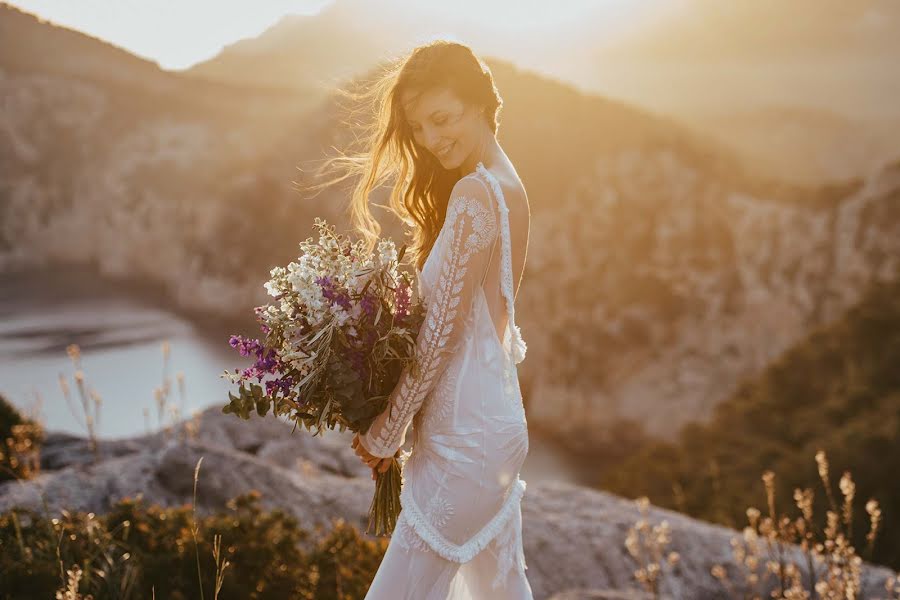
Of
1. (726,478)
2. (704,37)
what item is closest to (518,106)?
(704,37)

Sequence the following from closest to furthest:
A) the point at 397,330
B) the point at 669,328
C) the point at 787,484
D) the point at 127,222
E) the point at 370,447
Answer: the point at 397,330, the point at 370,447, the point at 787,484, the point at 127,222, the point at 669,328

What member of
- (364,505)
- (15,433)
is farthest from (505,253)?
(15,433)

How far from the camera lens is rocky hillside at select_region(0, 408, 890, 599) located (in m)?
4.02

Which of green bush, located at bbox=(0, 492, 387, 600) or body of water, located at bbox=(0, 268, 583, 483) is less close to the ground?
green bush, located at bbox=(0, 492, 387, 600)

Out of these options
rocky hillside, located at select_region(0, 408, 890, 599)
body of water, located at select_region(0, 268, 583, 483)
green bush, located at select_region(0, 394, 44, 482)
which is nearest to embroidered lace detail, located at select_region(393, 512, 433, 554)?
rocky hillside, located at select_region(0, 408, 890, 599)

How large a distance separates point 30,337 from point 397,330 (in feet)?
37.9

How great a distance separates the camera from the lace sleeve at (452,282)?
1908mm

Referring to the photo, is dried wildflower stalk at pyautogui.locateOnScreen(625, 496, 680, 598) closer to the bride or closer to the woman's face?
the bride

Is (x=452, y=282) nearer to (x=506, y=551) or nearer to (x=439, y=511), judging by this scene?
(x=439, y=511)

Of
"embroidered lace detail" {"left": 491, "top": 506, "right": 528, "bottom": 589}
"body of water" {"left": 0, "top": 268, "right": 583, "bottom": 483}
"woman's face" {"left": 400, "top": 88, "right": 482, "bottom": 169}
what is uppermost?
"woman's face" {"left": 400, "top": 88, "right": 482, "bottom": 169}

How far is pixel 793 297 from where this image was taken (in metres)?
39.4

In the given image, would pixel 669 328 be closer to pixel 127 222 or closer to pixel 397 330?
pixel 127 222

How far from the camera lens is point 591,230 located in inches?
1790

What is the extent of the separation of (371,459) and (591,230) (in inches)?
1761
